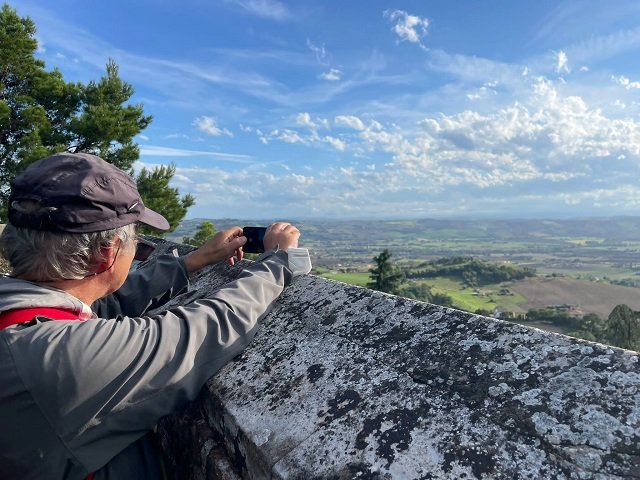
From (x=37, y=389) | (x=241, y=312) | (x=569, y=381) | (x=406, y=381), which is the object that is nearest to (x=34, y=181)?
(x=37, y=389)

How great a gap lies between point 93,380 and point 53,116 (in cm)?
2052

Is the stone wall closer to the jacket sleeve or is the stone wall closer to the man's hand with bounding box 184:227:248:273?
the jacket sleeve

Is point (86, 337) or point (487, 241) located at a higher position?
point (86, 337)

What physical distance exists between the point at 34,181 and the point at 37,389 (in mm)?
600

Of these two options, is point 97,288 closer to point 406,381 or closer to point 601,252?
point 406,381

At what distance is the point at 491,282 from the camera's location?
2334 inches

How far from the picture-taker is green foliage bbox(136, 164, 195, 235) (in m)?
19.2

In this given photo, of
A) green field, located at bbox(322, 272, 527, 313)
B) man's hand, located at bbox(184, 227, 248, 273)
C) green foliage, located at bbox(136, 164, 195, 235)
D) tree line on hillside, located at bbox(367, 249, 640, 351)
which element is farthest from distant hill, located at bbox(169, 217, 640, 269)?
man's hand, located at bbox(184, 227, 248, 273)

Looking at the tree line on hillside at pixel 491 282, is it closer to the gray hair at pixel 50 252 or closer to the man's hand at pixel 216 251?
the man's hand at pixel 216 251

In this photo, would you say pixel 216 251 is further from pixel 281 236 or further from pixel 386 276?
pixel 386 276

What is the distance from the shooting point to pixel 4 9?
50.2 ft

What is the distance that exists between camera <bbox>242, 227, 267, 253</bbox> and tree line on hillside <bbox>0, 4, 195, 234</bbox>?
13555mm

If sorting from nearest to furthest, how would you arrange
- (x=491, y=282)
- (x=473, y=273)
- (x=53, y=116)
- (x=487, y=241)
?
(x=53, y=116), (x=491, y=282), (x=473, y=273), (x=487, y=241)

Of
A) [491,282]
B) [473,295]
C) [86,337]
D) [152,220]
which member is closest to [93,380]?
[86,337]
